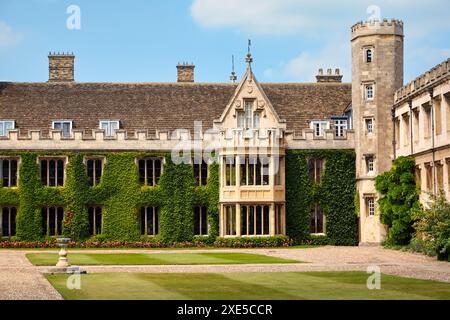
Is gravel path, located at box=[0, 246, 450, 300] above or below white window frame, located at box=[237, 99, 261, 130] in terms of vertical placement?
below

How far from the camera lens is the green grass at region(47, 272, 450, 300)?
23516 millimetres

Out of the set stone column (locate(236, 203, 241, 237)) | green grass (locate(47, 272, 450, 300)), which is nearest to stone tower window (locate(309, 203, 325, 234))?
stone column (locate(236, 203, 241, 237))

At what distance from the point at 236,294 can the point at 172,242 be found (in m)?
31.3

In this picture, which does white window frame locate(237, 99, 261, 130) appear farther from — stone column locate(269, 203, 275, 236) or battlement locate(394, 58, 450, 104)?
battlement locate(394, 58, 450, 104)

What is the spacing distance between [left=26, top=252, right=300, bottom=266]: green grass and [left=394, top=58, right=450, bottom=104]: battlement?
39.4 feet

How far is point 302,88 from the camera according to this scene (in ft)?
202

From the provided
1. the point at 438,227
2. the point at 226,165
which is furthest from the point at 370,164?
the point at 438,227

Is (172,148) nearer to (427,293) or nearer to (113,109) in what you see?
(113,109)

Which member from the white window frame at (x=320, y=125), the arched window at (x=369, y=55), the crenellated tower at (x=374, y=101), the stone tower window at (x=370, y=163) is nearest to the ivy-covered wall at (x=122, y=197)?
the white window frame at (x=320, y=125)

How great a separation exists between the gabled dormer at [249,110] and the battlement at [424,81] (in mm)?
7053

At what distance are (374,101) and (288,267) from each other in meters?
22.3

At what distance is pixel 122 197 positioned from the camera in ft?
181

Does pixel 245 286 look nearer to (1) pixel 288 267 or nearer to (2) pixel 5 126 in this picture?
(1) pixel 288 267
